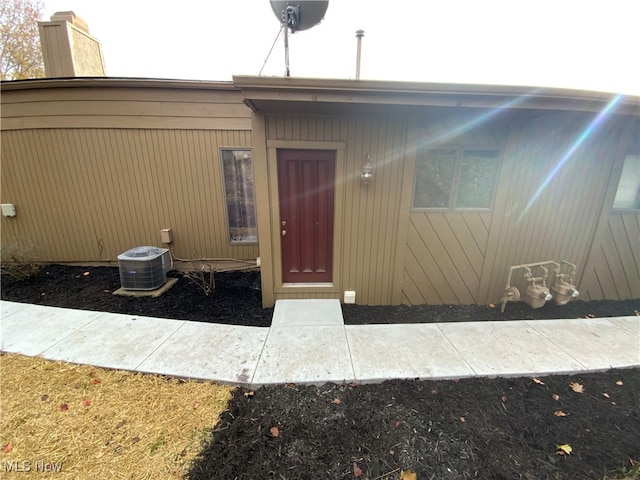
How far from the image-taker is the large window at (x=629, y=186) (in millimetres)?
3738

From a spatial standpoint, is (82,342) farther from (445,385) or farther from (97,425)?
(445,385)

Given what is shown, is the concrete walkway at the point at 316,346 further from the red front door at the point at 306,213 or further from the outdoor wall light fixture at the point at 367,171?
the outdoor wall light fixture at the point at 367,171

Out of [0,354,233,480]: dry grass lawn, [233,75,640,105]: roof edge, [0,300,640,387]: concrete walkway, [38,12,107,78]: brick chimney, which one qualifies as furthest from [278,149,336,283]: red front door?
[38,12,107,78]: brick chimney

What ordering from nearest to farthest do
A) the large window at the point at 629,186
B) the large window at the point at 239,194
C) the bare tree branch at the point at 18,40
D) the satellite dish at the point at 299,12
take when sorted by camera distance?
the satellite dish at the point at 299,12, the large window at the point at 629,186, the large window at the point at 239,194, the bare tree branch at the point at 18,40

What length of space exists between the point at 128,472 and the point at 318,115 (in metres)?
3.63

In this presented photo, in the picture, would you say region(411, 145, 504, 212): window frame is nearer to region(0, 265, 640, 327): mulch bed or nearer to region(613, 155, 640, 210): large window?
region(0, 265, 640, 327): mulch bed

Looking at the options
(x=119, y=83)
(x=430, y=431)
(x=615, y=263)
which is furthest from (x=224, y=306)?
(x=615, y=263)

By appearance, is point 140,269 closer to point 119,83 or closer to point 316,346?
point 316,346

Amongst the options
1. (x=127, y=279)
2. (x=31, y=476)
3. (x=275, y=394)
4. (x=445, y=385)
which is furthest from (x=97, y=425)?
(x=445, y=385)

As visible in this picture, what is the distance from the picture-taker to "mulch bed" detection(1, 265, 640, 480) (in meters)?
1.64

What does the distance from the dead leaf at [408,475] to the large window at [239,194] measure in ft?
13.5

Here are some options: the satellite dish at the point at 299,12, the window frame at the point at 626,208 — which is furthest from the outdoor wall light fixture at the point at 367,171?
the window frame at the point at 626,208

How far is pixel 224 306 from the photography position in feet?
12.0

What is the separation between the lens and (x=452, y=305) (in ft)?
12.6
